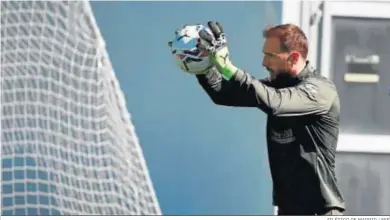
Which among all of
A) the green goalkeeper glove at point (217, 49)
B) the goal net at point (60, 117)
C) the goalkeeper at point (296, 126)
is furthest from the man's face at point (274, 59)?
the goal net at point (60, 117)

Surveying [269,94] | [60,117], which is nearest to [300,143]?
[269,94]

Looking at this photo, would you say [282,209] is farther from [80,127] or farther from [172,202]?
[80,127]

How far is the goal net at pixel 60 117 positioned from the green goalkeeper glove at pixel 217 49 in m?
0.35

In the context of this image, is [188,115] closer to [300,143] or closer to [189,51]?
[189,51]

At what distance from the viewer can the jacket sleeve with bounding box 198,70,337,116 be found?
2531 millimetres

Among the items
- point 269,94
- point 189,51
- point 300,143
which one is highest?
point 189,51

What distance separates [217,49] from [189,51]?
0.29 feet

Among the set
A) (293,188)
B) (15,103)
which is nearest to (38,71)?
(15,103)

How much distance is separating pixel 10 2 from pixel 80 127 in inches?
18.9

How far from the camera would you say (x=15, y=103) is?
2.64 meters

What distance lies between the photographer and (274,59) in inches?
104

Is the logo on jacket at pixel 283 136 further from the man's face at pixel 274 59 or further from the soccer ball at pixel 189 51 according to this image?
the soccer ball at pixel 189 51

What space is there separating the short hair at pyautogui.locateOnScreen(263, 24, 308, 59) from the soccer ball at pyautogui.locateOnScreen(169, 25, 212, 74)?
235mm
